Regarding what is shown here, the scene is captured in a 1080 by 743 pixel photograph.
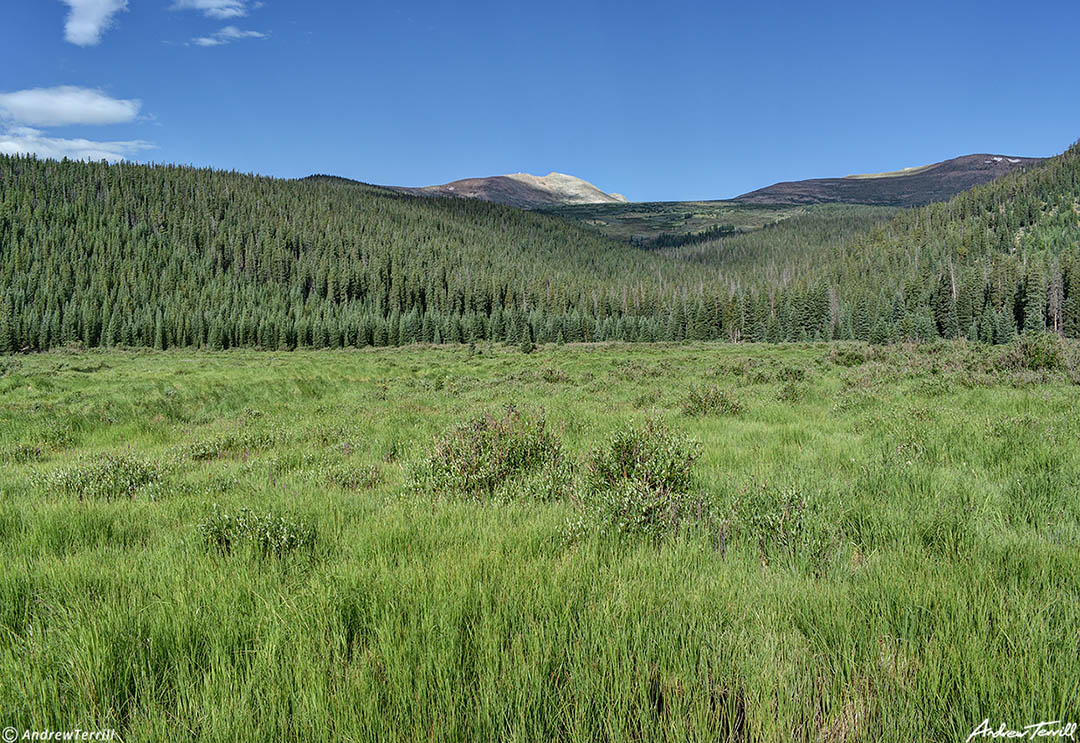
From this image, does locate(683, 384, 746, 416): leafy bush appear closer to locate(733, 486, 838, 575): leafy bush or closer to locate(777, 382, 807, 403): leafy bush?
locate(777, 382, 807, 403): leafy bush

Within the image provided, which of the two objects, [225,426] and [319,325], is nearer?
[225,426]

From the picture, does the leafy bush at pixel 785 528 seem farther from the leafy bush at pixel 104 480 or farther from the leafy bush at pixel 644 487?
the leafy bush at pixel 104 480

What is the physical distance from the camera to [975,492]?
16.4ft

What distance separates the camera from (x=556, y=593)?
297 centimetres

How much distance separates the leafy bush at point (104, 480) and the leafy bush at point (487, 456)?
3828mm

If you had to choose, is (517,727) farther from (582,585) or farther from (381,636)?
(582,585)

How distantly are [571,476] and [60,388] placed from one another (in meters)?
25.1

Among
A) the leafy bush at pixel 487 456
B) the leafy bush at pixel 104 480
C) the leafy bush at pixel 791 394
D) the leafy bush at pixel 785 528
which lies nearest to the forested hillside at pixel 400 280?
the leafy bush at pixel 791 394

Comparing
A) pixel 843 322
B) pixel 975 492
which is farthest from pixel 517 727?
pixel 843 322

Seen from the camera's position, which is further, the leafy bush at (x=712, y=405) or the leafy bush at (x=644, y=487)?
the leafy bush at (x=712, y=405)
